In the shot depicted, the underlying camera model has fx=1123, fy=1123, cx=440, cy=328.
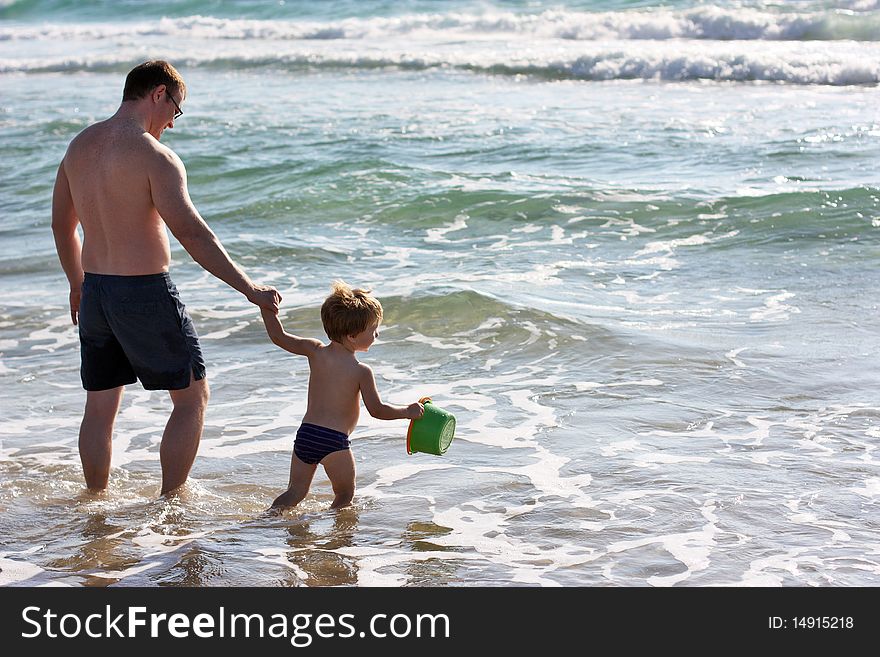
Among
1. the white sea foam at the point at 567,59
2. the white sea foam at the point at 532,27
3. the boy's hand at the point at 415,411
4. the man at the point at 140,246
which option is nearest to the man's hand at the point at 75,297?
the man at the point at 140,246

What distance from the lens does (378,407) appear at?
15.3 feet

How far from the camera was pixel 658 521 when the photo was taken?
4.70 m

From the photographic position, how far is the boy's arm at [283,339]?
4.44 m

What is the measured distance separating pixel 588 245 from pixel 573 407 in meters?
3.82

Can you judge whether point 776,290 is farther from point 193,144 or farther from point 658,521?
point 193,144

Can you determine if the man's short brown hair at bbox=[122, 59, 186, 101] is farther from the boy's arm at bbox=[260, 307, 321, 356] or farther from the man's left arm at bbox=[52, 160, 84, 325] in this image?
the boy's arm at bbox=[260, 307, 321, 356]

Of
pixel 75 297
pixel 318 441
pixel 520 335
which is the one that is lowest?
pixel 520 335

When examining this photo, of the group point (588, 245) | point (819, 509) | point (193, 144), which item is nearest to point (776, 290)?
point (588, 245)

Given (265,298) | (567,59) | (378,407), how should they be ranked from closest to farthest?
(265,298) → (378,407) → (567,59)

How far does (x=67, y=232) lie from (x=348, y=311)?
51.0 inches

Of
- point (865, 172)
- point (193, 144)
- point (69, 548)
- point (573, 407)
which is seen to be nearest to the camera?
point (69, 548)

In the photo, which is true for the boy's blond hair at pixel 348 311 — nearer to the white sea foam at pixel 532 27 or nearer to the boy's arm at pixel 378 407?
the boy's arm at pixel 378 407
